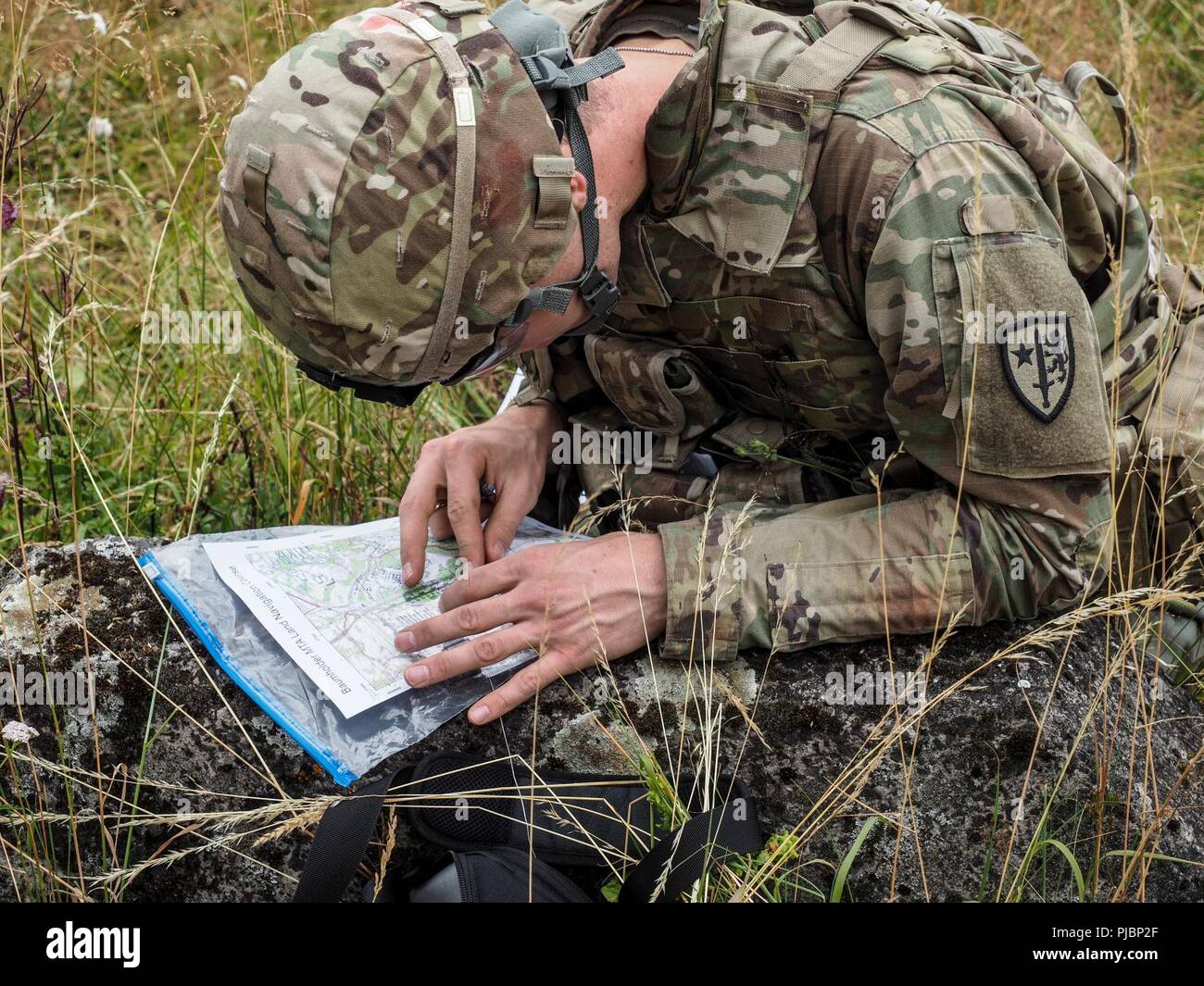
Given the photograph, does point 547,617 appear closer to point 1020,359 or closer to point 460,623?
point 460,623

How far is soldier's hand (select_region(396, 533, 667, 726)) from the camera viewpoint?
6.87 ft

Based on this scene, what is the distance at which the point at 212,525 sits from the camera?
10.6 feet

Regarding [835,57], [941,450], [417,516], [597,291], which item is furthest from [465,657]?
[835,57]

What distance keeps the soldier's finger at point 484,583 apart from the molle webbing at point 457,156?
0.52 m

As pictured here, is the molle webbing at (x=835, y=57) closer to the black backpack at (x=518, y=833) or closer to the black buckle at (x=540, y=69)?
the black buckle at (x=540, y=69)

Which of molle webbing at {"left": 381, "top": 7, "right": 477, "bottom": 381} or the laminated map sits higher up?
molle webbing at {"left": 381, "top": 7, "right": 477, "bottom": 381}

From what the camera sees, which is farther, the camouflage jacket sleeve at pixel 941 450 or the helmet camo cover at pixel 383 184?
the camouflage jacket sleeve at pixel 941 450

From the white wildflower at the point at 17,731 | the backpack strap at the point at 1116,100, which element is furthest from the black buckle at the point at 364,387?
the backpack strap at the point at 1116,100

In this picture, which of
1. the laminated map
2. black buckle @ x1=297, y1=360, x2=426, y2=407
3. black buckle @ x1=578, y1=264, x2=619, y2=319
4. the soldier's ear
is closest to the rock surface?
the laminated map

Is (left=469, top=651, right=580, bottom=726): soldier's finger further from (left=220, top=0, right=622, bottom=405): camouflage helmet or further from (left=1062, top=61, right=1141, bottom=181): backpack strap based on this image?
(left=1062, top=61, right=1141, bottom=181): backpack strap

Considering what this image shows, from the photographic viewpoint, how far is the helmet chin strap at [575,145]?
6.27ft

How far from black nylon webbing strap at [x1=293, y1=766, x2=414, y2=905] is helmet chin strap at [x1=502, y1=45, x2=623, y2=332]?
0.91 meters

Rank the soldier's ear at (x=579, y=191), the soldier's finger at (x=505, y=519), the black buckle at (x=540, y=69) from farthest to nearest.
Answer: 1. the soldier's finger at (x=505, y=519)
2. the soldier's ear at (x=579, y=191)
3. the black buckle at (x=540, y=69)

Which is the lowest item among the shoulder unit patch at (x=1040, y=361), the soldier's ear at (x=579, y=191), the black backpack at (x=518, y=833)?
the black backpack at (x=518, y=833)
